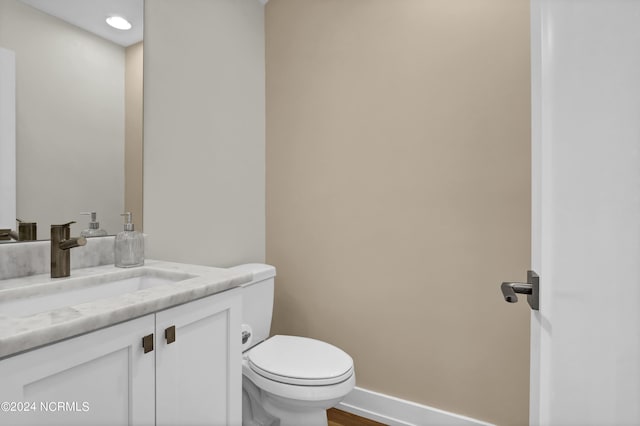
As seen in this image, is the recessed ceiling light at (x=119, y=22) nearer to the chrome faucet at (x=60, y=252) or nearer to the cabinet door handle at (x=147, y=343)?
the chrome faucet at (x=60, y=252)

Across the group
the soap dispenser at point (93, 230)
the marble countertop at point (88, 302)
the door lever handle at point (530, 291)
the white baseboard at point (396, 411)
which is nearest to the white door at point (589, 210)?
the door lever handle at point (530, 291)

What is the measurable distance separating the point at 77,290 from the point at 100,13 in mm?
1054

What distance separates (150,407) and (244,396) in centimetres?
89

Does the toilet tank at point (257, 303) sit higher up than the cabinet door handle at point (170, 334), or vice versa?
the cabinet door handle at point (170, 334)

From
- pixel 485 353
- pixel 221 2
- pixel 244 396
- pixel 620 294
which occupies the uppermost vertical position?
pixel 221 2

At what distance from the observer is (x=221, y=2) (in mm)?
1781

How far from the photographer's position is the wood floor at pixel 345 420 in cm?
169

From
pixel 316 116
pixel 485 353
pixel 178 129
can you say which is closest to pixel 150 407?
pixel 178 129

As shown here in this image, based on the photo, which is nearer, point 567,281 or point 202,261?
point 567,281

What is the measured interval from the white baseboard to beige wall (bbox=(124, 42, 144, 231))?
142 cm

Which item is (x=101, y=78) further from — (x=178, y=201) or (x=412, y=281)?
(x=412, y=281)

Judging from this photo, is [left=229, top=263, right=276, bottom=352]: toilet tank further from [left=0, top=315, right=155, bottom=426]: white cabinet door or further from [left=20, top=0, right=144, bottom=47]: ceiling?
[left=20, top=0, right=144, bottom=47]: ceiling

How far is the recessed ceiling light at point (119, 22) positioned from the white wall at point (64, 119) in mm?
81

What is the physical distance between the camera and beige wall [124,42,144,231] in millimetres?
1353
